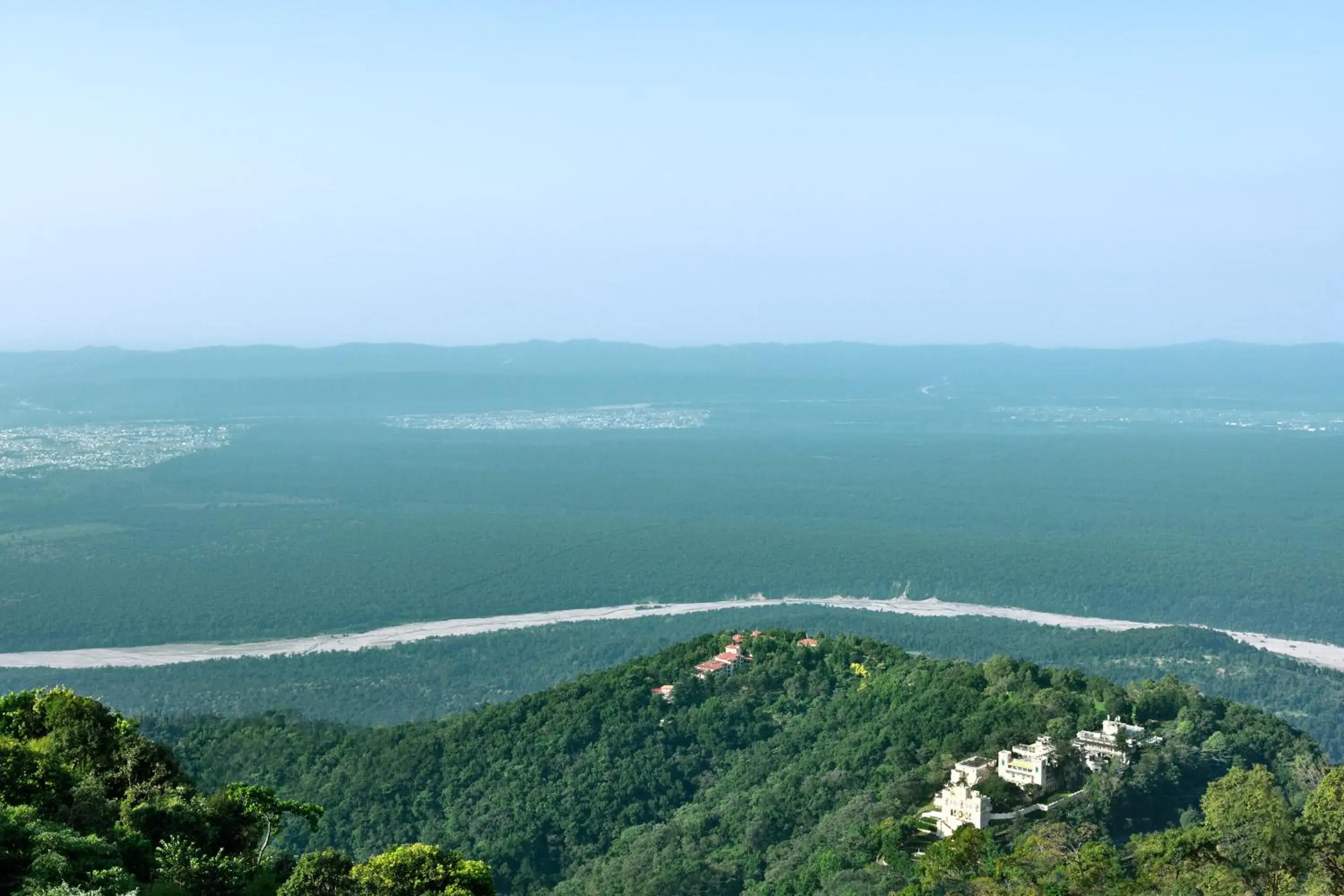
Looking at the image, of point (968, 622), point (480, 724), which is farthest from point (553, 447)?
point (480, 724)

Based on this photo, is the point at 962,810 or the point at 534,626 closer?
the point at 962,810

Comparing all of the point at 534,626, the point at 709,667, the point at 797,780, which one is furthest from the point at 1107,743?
the point at 534,626

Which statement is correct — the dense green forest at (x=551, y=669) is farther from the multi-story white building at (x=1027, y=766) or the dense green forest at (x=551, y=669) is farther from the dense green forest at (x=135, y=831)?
the dense green forest at (x=135, y=831)

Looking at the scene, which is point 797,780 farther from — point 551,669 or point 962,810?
point 551,669

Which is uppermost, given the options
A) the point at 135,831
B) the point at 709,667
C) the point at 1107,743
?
the point at 135,831

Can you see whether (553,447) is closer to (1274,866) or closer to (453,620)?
(453,620)

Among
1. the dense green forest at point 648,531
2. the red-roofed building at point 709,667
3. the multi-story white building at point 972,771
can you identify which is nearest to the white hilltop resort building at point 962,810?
the multi-story white building at point 972,771

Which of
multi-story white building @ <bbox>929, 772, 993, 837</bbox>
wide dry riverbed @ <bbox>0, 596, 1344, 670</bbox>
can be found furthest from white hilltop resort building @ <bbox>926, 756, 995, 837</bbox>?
wide dry riverbed @ <bbox>0, 596, 1344, 670</bbox>

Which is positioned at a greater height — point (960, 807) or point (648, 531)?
point (960, 807)

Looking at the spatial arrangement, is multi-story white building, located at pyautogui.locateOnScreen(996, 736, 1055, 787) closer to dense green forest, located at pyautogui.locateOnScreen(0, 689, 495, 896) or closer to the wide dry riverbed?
dense green forest, located at pyautogui.locateOnScreen(0, 689, 495, 896)
